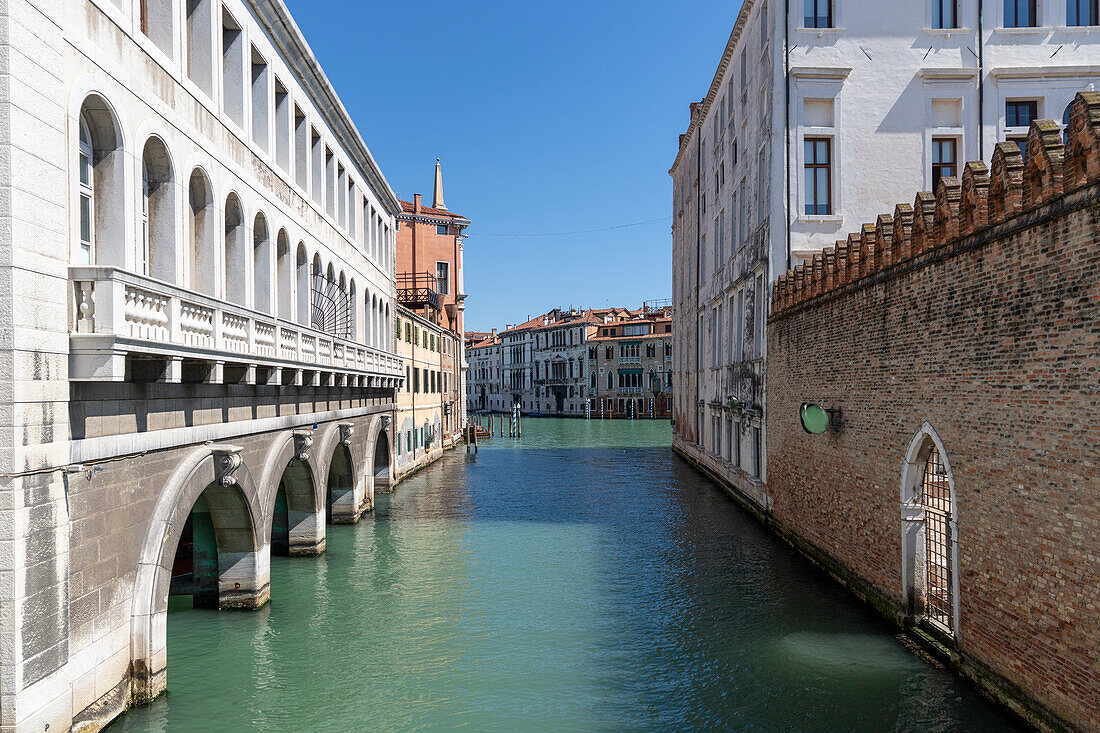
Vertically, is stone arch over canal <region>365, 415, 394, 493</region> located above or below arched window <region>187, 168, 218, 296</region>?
below

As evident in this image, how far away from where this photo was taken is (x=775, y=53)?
19.1 meters

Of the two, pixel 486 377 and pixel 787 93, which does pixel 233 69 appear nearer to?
pixel 787 93

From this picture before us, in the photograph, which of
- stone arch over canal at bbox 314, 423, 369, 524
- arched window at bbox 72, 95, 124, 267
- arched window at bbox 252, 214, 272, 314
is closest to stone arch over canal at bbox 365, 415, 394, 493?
stone arch over canal at bbox 314, 423, 369, 524

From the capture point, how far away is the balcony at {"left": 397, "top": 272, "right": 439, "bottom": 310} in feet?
118

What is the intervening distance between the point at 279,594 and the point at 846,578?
9.57 m

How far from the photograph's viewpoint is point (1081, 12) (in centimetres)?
1878

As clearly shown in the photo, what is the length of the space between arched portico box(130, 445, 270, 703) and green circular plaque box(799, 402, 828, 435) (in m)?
9.47

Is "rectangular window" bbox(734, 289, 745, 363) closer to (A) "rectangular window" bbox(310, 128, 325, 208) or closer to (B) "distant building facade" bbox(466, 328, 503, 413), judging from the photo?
(A) "rectangular window" bbox(310, 128, 325, 208)

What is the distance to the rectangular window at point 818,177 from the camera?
62.6 ft

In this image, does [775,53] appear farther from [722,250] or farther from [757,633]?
[757,633]

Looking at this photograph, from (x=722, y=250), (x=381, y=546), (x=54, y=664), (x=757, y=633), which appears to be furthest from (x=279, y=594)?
(x=722, y=250)

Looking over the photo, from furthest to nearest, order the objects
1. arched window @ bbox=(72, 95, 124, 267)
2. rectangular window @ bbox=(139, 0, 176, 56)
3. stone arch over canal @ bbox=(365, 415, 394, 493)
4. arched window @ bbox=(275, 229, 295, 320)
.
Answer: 1. stone arch over canal @ bbox=(365, 415, 394, 493)
2. arched window @ bbox=(275, 229, 295, 320)
3. rectangular window @ bbox=(139, 0, 176, 56)
4. arched window @ bbox=(72, 95, 124, 267)

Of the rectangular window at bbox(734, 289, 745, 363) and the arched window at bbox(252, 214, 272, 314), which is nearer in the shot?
the arched window at bbox(252, 214, 272, 314)

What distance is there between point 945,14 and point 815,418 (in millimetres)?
11058
